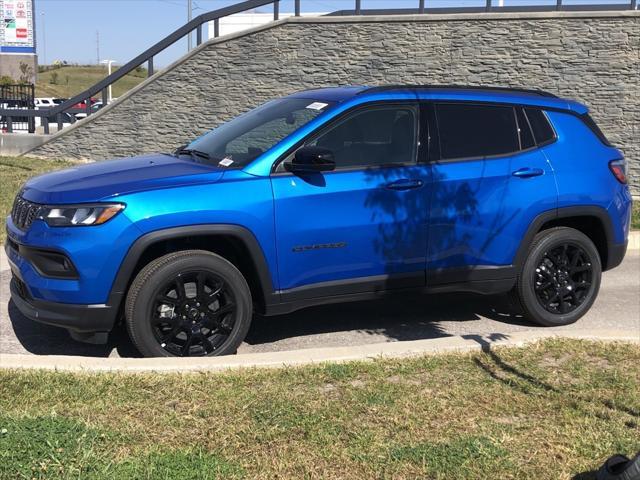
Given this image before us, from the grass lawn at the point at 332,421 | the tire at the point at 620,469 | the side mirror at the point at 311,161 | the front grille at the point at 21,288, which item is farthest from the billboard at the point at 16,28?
the tire at the point at 620,469

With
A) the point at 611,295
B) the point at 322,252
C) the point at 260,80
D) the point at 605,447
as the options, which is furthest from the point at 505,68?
the point at 605,447

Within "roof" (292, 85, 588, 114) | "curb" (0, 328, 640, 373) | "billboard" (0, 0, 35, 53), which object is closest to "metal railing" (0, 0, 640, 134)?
"roof" (292, 85, 588, 114)

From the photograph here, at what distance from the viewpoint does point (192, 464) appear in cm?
318

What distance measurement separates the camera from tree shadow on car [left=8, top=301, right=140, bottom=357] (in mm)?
5176

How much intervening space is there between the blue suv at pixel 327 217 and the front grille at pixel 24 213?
0.02 meters

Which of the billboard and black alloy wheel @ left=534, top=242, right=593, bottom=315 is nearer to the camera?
black alloy wheel @ left=534, top=242, right=593, bottom=315

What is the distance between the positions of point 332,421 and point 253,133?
8.29ft

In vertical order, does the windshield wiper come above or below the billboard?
below

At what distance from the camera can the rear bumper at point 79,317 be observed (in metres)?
4.46

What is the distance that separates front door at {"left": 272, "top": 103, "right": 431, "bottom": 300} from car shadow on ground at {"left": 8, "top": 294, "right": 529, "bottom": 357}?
0.41 meters

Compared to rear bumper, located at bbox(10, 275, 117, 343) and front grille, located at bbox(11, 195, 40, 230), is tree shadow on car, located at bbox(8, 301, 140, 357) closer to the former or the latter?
rear bumper, located at bbox(10, 275, 117, 343)

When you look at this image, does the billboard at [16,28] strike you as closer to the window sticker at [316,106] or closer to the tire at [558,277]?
the window sticker at [316,106]

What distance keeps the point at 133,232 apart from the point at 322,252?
126 centimetres

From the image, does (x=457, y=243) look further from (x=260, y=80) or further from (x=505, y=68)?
(x=260, y=80)
